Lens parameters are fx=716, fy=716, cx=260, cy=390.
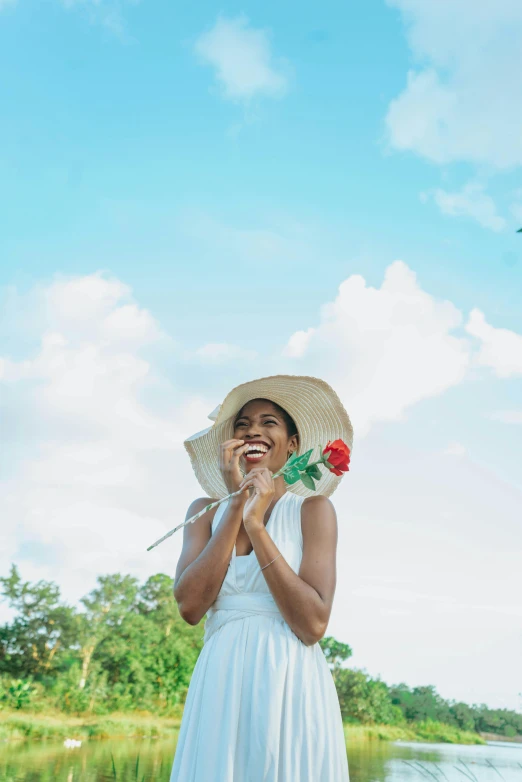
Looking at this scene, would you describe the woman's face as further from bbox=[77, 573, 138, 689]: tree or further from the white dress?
bbox=[77, 573, 138, 689]: tree

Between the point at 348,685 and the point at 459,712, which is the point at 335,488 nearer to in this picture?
the point at 348,685

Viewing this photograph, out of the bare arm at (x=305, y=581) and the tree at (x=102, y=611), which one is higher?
the tree at (x=102, y=611)

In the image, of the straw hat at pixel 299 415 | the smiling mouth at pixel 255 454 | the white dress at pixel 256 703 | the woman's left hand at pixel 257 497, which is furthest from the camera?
the straw hat at pixel 299 415

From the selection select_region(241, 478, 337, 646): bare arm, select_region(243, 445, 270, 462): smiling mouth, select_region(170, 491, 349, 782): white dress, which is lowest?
select_region(170, 491, 349, 782): white dress

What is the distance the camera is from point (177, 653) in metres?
26.5

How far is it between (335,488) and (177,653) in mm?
25378

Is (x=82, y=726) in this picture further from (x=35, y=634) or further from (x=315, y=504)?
(x=315, y=504)

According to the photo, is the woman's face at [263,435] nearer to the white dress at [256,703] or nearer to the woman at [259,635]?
the woman at [259,635]

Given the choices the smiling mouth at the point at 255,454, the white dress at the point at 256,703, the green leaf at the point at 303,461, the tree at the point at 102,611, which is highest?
the tree at the point at 102,611

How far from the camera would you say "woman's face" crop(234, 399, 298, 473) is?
2.74 meters

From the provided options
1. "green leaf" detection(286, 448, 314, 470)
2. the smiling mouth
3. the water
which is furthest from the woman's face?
the water

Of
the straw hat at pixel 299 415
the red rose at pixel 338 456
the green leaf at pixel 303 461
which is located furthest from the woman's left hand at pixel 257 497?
the straw hat at pixel 299 415

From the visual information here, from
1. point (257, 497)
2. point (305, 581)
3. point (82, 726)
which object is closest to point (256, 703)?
point (305, 581)

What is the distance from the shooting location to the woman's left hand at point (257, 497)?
7.46 feet
